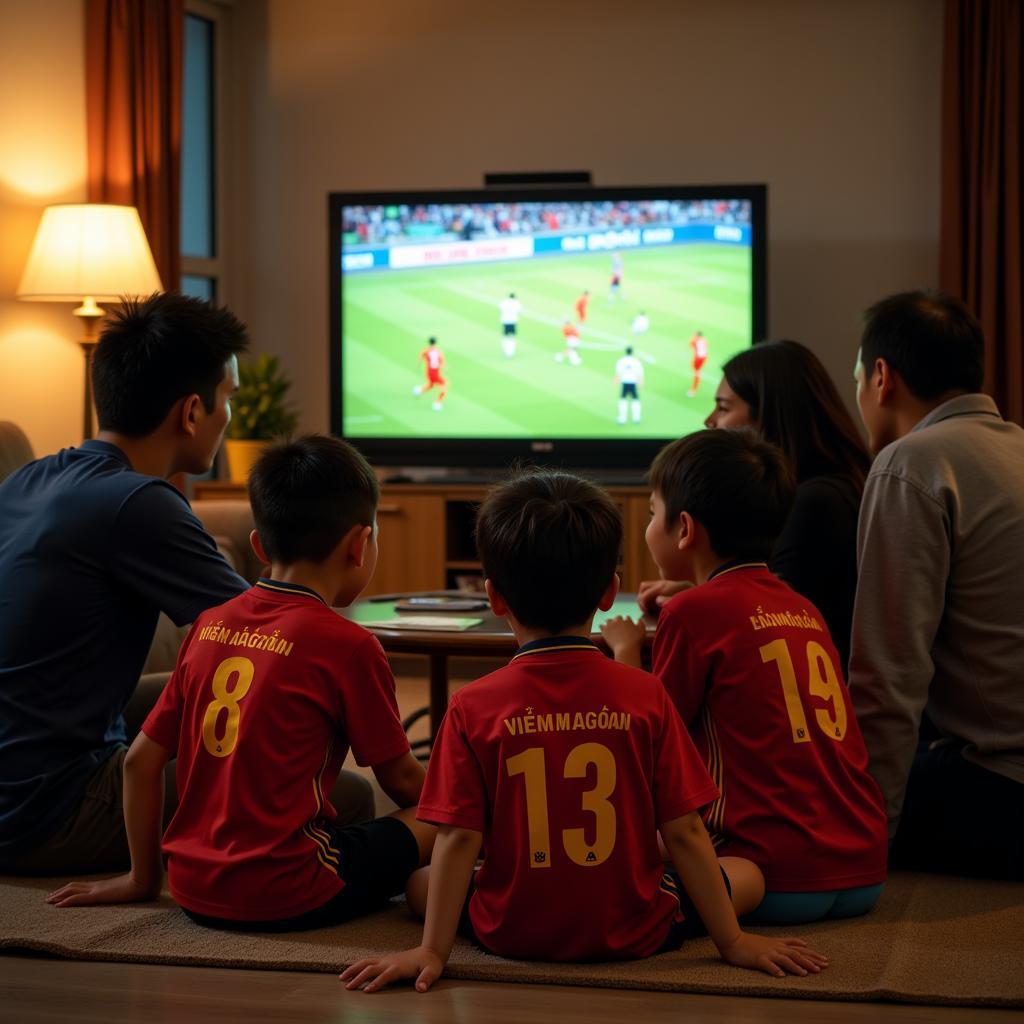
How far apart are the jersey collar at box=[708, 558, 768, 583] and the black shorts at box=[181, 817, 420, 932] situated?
1.94 feet

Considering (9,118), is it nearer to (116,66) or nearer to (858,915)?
(116,66)

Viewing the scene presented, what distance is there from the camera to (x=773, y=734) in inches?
74.9

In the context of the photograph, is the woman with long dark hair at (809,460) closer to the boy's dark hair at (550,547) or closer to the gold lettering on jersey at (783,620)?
the gold lettering on jersey at (783,620)

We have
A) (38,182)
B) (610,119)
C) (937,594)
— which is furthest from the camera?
(610,119)

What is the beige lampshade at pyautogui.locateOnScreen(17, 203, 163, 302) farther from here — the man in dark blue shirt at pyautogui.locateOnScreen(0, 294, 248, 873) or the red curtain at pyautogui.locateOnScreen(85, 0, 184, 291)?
the man in dark blue shirt at pyautogui.locateOnScreen(0, 294, 248, 873)

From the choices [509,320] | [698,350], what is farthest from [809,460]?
[509,320]

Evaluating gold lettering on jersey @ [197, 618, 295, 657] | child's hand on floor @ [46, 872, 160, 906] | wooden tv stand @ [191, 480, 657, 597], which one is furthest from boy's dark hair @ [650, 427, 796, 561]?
wooden tv stand @ [191, 480, 657, 597]

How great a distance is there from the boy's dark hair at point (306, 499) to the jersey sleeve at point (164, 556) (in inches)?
6.4

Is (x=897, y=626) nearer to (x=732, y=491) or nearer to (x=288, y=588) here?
(x=732, y=491)

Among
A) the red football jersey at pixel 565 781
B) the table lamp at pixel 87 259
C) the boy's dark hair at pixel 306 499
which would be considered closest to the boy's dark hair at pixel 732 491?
the red football jersey at pixel 565 781

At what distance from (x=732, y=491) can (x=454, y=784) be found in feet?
2.06

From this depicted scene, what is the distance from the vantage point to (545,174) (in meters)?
5.25

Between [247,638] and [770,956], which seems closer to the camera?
[770,956]

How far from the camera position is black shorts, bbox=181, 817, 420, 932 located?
1.92 metres
